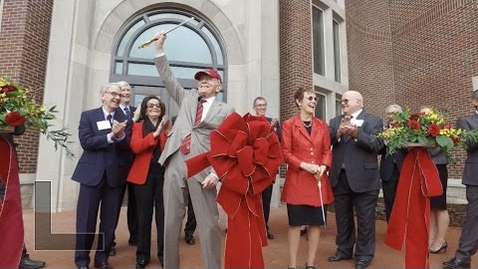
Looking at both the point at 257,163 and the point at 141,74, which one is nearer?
the point at 257,163

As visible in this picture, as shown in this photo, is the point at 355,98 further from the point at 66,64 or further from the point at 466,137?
the point at 66,64

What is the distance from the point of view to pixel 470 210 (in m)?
3.89

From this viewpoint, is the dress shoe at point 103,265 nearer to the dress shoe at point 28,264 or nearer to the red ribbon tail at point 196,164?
the dress shoe at point 28,264

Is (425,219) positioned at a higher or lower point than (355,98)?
lower

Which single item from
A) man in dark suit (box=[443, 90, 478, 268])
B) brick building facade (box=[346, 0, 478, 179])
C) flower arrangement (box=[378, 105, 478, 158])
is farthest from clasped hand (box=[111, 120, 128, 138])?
brick building facade (box=[346, 0, 478, 179])

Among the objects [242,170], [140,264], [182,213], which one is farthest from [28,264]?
[242,170]

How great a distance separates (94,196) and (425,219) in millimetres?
3582

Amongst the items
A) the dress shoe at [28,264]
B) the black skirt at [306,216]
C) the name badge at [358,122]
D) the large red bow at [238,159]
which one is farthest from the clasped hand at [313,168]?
the dress shoe at [28,264]

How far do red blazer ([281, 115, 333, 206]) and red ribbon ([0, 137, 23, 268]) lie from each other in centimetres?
268

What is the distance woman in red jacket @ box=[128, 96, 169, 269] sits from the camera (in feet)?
12.6

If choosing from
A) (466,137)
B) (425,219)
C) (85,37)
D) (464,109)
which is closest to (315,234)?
(425,219)

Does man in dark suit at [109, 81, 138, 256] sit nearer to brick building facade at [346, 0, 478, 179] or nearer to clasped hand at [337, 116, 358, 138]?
clasped hand at [337, 116, 358, 138]

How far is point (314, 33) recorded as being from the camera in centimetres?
1139

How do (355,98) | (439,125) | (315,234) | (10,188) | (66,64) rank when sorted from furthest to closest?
1. (66,64)
2. (355,98)
3. (315,234)
4. (439,125)
5. (10,188)
